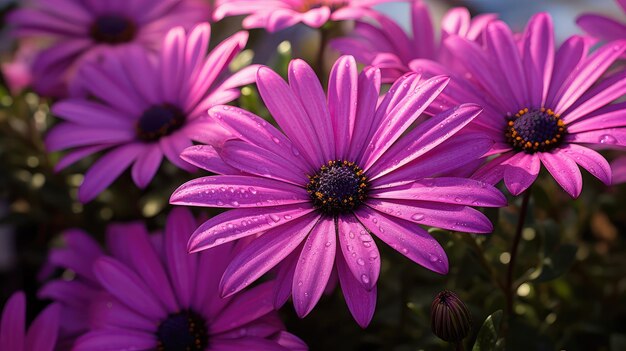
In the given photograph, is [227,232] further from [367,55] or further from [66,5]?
[66,5]

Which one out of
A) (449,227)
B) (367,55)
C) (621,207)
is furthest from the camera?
(621,207)

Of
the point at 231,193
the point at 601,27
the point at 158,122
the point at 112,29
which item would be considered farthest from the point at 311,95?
the point at 112,29

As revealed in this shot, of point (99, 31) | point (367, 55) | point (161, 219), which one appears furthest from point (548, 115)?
point (99, 31)

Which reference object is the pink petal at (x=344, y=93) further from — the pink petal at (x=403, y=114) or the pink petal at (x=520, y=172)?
the pink petal at (x=520, y=172)

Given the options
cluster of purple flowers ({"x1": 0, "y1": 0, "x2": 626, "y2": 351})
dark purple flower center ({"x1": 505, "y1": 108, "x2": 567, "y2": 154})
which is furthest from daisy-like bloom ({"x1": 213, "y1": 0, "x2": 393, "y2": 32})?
dark purple flower center ({"x1": 505, "y1": 108, "x2": 567, "y2": 154})

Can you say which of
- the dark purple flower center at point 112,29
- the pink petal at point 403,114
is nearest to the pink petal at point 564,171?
the pink petal at point 403,114

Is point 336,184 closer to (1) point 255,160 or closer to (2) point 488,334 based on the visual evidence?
(1) point 255,160
